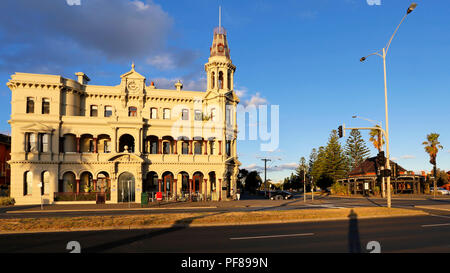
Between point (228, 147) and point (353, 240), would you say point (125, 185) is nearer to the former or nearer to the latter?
point (228, 147)

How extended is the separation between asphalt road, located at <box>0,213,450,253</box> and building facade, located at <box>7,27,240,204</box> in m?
25.4

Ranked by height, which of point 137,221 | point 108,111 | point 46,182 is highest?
point 108,111

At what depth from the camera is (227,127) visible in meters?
43.5

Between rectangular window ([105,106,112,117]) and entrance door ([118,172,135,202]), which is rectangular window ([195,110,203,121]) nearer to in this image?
rectangular window ([105,106,112,117])

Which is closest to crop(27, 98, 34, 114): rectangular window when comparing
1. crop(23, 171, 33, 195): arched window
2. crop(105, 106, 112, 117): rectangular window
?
crop(23, 171, 33, 195): arched window

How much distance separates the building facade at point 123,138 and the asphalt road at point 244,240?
25.4 metres

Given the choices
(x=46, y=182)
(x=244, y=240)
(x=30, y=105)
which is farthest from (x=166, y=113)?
(x=244, y=240)

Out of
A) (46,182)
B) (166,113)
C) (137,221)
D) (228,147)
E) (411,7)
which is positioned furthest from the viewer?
(166,113)

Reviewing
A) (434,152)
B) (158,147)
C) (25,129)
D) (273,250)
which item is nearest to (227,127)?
(158,147)

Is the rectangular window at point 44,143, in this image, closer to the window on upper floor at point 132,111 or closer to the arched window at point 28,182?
the arched window at point 28,182

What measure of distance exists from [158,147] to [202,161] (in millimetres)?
6398

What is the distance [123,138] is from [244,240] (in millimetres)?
33022

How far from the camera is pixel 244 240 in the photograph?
1223cm
